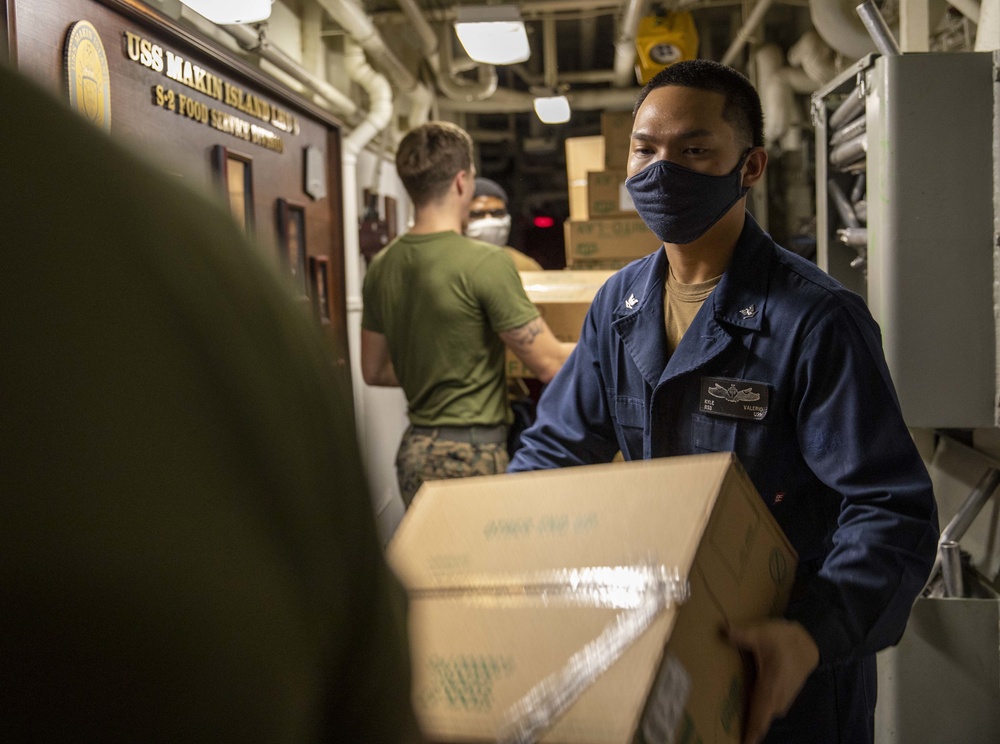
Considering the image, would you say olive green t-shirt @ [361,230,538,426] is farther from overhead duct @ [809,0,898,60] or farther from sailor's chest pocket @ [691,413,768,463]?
overhead duct @ [809,0,898,60]

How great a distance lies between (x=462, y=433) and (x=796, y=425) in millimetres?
1563

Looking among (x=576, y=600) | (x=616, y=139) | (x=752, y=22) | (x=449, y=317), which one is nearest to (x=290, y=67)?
(x=449, y=317)

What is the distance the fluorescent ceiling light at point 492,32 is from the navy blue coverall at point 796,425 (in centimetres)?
281

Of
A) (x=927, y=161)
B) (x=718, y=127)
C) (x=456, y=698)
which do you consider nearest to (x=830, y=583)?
(x=456, y=698)

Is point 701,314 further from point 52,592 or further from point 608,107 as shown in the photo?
point 608,107

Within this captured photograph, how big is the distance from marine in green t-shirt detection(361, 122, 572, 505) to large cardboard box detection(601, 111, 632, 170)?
2213mm

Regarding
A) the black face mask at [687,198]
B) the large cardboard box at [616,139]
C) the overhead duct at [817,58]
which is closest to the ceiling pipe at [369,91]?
the large cardboard box at [616,139]

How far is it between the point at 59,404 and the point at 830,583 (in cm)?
108

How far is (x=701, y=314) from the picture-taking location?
1480mm

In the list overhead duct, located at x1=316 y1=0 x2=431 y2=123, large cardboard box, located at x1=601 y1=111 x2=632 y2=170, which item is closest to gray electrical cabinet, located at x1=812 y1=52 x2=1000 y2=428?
overhead duct, located at x1=316 y1=0 x2=431 y2=123

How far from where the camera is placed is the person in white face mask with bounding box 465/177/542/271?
4.46m

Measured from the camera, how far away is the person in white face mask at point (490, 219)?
4465mm

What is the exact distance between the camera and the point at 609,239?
15.7 feet

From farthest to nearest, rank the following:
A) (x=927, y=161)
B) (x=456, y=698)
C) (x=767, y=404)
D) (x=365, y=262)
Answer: (x=365, y=262) → (x=927, y=161) → (x=767, y=404) → (x=456, y=698)
